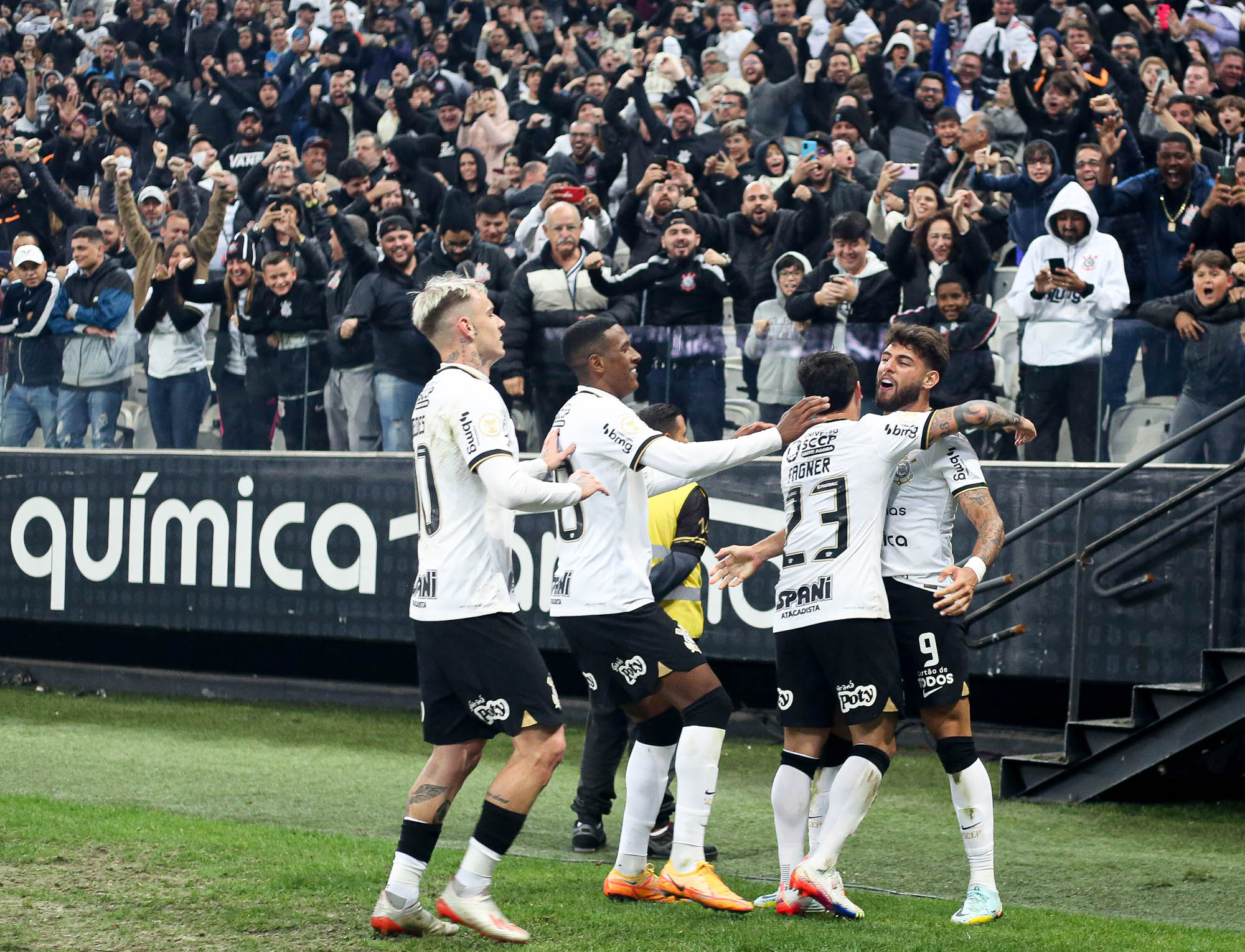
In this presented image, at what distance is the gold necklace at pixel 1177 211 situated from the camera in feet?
35.2

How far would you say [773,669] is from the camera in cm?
1128

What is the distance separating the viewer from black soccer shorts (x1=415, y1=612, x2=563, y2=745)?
527cm

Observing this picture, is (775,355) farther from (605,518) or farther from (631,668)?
(631,668)

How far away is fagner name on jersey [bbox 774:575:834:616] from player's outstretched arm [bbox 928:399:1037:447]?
0.66 m

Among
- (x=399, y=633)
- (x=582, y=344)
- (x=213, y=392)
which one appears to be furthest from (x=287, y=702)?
(x=582, y=344)

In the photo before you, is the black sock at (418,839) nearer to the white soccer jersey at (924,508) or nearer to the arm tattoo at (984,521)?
the white soccer jersey at (924,508)

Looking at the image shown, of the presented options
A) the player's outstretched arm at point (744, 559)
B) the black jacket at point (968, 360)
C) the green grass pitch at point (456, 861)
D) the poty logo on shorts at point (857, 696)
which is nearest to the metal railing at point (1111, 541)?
the black jacket at point (968, 360)

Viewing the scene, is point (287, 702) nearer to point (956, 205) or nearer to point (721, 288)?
point (721, 288)

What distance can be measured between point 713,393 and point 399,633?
341 cm

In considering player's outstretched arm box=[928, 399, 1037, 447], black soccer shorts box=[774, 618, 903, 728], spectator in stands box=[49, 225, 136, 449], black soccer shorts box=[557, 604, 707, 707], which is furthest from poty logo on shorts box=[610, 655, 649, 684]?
spectator in stands box=[49, 225, 136, 449]

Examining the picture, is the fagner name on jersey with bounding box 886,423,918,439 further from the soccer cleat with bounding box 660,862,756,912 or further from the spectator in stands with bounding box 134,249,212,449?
the spectator in stands with bounding box 134,249,212,449

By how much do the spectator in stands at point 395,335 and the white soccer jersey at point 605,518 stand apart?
549 centimetres

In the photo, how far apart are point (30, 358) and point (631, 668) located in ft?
29.6

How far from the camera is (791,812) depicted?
5867 mm
